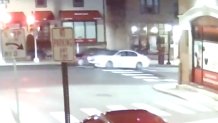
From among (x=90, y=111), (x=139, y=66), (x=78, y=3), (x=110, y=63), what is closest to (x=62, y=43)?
(x=90, y=111)

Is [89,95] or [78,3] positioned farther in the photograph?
[78,3]

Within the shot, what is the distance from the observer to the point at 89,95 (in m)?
28.7

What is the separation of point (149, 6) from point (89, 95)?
81.3 feet

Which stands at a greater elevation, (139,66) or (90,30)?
(90,30)

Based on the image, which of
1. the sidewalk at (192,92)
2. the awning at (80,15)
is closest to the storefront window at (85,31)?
the awning at (80,15)

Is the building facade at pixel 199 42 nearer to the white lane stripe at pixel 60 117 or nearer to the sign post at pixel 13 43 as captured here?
the white lane stripe at pixel 60 117

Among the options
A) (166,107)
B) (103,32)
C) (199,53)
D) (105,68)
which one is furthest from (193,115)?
(103,32)

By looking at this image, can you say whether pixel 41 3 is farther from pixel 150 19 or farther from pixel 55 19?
pixel 150 19

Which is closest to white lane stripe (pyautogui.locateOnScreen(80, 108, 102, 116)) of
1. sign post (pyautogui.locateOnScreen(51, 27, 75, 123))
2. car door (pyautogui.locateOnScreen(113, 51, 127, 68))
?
sign post (pyautogui.locateOnScreen(51, 27, 75, 123))

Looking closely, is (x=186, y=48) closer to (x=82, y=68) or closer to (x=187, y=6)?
(x=187, y=6)

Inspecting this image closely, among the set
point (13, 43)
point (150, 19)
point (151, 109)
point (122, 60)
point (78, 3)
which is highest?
point (78, 3)

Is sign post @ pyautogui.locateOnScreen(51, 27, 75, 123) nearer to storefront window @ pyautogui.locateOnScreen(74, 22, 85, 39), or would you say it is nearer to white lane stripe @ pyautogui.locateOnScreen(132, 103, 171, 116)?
white lane stripe @ pyautogui.locateOnScreen(132, 103, 171, 116)

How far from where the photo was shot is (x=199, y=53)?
28.8 m

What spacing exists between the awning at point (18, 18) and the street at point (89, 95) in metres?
9.89
